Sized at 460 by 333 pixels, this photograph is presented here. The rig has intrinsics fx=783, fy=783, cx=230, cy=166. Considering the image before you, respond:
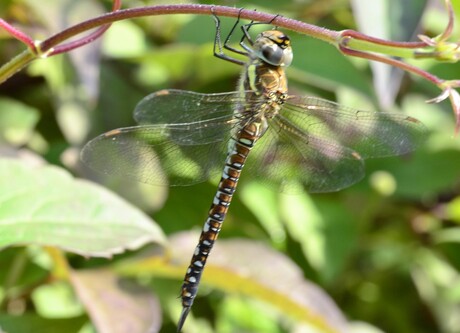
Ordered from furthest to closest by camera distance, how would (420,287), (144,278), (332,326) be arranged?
(420,287), (144,278), (332,326)

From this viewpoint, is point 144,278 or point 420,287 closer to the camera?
point 144,278

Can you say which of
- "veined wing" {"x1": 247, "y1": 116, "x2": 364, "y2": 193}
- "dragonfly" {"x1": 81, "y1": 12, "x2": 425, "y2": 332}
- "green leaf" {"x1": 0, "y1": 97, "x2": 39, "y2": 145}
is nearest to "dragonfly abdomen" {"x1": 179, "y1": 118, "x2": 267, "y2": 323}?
"dragonfly" {"x1": 81, "y1": 12, "x2": 425, "y2": 332}

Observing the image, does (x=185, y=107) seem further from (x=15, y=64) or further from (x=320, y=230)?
(x=320, y=230)

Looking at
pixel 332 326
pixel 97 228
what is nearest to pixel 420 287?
pixel 332 326

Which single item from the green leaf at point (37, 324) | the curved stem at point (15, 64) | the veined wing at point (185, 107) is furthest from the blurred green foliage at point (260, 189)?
the curved stem at point (15, 64)

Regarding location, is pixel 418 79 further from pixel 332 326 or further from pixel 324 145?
pixel 332 326

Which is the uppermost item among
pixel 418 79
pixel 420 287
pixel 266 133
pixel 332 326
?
pixel 418 79
